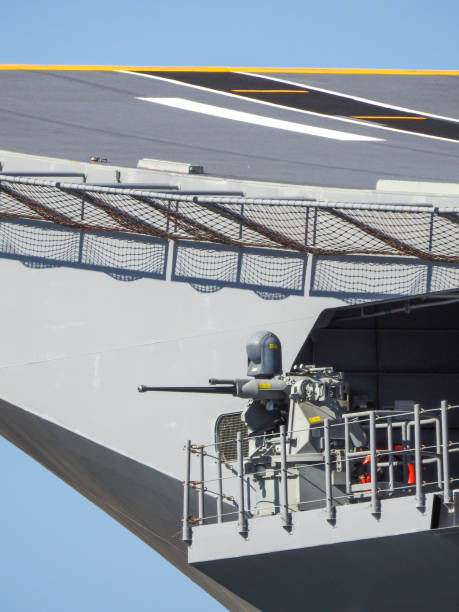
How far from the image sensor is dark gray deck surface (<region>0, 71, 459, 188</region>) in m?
18.7

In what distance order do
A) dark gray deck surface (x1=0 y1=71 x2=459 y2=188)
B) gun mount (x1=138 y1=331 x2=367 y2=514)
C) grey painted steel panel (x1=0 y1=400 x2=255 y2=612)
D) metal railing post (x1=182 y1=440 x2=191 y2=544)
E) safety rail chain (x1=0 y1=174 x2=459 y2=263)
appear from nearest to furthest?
metal railing post (x1=182 y1=440 x2=191 y2=544), gun mount (x1=138 y1=331 x2=367 y2=514), safety rail chain (x1=0 y1=174 x2=459 y2=263), grey painted steel panel (x1=0 y1=400 x2=255 y2=612), dark gray deck surface (x1=0 y1=71 x2=459 y2=188)

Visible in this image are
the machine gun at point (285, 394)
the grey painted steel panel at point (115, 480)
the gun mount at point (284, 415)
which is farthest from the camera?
the grey painted steel panel at point (115, 480)

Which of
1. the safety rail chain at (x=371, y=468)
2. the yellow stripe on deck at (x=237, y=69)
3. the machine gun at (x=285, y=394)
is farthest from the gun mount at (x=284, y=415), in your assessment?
the yellow stripe on deck at (x=237, y=69)

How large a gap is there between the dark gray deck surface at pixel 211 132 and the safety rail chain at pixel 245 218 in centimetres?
189

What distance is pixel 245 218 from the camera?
15.2 meters

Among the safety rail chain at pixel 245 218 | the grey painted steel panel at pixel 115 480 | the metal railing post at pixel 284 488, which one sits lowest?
the grey painted steel panel at pixel 115 480

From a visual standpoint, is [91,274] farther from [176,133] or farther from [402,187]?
[176,133]

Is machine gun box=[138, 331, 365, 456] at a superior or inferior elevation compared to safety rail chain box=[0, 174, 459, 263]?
inferior

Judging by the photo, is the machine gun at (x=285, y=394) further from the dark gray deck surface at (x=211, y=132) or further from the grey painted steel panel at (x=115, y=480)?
the dark gray deck surface at (x=211, y=132)

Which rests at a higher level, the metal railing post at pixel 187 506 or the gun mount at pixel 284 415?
the gun mount at pixel 284 415

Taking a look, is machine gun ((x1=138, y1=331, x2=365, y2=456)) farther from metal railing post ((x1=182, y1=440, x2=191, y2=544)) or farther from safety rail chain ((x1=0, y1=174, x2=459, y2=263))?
safety rail chain ((x1=0, y1=174, x2=459, y2=263))

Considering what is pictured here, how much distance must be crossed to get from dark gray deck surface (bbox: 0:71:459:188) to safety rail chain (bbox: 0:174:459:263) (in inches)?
74.3

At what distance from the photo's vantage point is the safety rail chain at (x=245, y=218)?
48.0 ft

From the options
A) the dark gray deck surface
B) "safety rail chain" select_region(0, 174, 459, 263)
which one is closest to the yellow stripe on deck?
the dark gray deck surface
